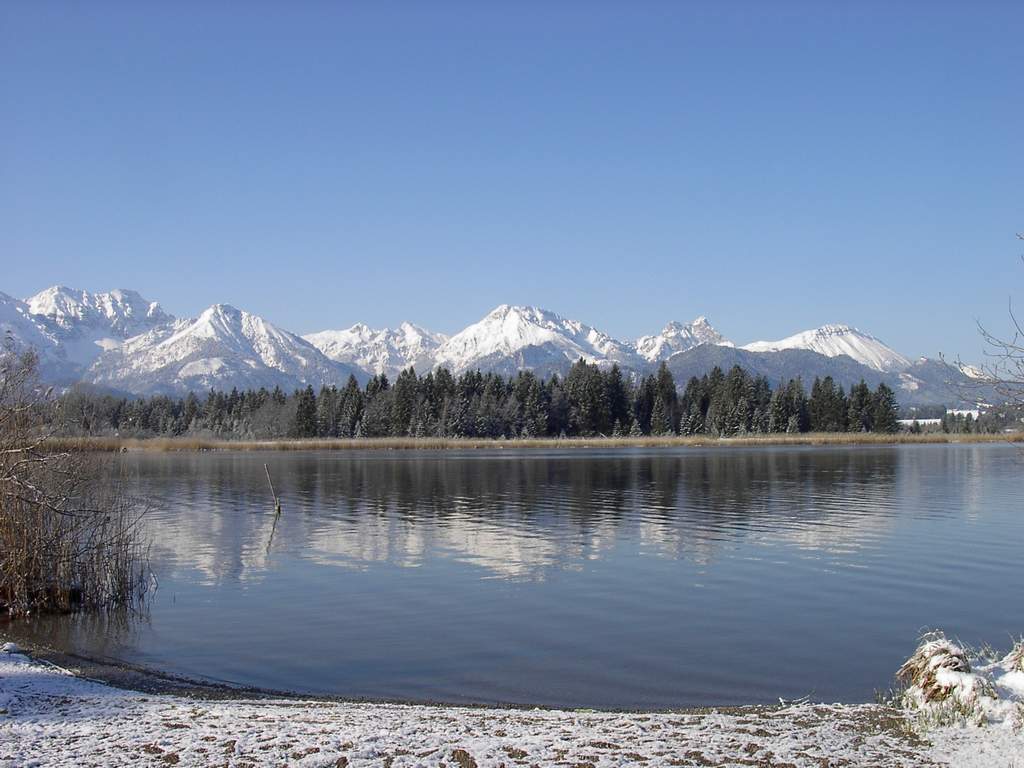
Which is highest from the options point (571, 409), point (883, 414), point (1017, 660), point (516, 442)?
point (571, 409)

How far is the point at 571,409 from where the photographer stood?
485 ft

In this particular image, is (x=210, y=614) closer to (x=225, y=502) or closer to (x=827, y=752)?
(x=827, y=752)

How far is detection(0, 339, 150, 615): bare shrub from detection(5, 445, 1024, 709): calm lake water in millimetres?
1250

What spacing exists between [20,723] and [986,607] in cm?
1997

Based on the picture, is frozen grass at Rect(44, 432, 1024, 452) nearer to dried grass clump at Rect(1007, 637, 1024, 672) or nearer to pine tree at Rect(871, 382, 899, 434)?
pine tree at Rect(871, 382, 899, 434)

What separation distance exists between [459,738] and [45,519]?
15.2 metres

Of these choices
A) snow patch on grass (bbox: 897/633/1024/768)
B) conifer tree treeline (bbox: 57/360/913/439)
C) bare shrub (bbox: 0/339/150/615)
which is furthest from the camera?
conifer tree treeline (bbox: 57/360/913/439)

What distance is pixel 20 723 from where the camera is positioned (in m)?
10.4

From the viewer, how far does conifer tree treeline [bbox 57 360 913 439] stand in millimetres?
143875

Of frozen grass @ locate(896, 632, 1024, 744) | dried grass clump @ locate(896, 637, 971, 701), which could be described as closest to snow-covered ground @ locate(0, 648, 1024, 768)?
frozen grass @ locate(896, 632, 1024, 744)

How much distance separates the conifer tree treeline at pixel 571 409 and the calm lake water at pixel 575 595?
95945 millimetres

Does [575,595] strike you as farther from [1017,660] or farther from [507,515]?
[507,515]

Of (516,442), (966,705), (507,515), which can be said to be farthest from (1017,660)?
(516,442)

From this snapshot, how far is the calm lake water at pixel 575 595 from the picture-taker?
15727mm
